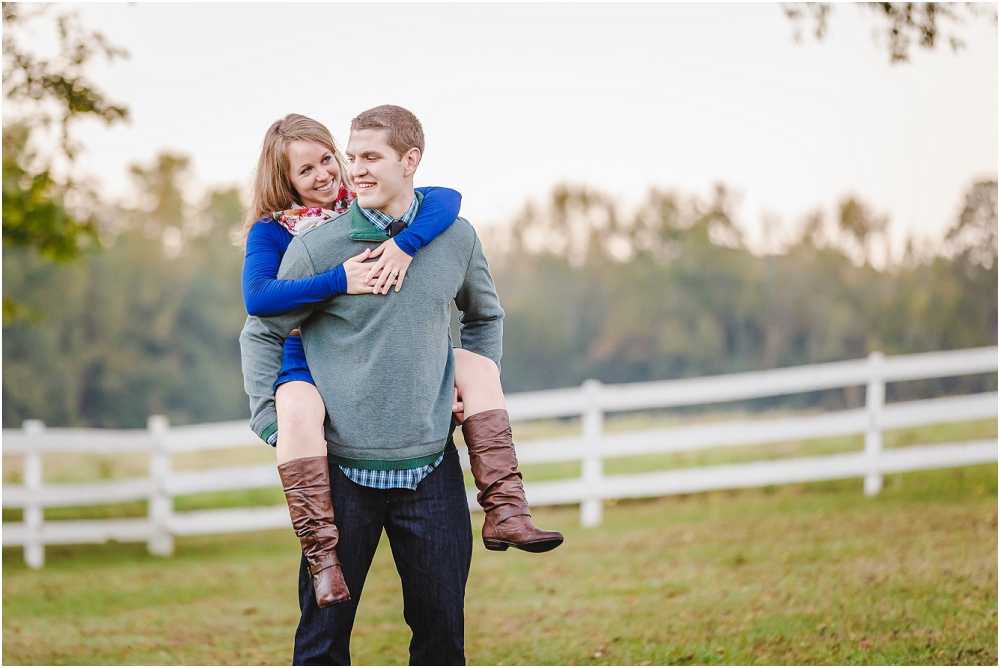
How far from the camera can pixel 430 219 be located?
238 cm

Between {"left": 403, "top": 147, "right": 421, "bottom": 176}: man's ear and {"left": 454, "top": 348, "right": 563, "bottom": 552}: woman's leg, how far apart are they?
1.57 ft

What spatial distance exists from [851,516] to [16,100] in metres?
7.03

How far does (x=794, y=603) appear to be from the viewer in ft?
16.7

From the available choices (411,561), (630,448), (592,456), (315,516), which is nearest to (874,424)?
(630,448)

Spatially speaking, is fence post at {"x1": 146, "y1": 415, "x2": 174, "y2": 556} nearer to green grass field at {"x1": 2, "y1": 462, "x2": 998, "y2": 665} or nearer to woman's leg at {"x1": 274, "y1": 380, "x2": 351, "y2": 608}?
green grass field at {"x1": 2, "y1": 462, "x2": 998, "y2": 665}

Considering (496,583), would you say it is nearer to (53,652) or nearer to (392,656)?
(392,656)

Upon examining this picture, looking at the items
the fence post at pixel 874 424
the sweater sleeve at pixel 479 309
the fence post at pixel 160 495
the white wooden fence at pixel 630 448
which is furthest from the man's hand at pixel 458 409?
the fence post at pixel 160 495

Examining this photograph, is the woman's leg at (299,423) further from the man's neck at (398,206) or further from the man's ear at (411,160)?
the man's ear at (411,160)

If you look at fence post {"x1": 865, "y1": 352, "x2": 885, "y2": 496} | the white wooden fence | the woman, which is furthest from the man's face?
fence post {"x1": 865, "y1": 352, "x2": 885, "y2": 496}

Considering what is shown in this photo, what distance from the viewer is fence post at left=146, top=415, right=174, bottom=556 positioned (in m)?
8.43

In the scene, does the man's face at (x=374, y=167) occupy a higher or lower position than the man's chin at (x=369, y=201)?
higher

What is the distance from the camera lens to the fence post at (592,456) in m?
8.16

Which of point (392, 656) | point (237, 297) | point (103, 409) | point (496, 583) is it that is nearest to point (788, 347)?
point (237, 297)

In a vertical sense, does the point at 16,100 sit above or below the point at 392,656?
above
